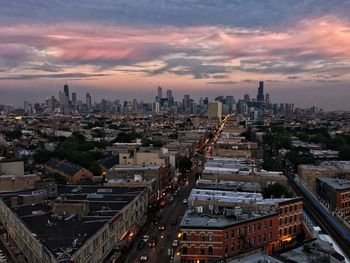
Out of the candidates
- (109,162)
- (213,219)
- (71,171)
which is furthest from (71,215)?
(109,162)

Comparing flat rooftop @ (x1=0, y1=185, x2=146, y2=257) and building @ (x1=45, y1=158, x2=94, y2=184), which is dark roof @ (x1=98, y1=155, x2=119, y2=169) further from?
flat rooftop @ (x1=0, y1=185, x2=146, y2=257)

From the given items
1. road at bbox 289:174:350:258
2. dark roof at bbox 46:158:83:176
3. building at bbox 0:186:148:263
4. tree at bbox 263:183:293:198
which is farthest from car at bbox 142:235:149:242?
dark roof at bbox 46:158:83:176

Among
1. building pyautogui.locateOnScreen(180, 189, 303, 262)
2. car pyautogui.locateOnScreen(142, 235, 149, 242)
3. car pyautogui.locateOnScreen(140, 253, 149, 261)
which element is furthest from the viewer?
car pyautogui.locateOnScreen(142, 235, 149, 242)

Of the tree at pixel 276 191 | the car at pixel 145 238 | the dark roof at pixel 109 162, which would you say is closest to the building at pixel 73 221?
the car at pixel 145 238

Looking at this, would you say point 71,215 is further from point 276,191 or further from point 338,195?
point 338,195

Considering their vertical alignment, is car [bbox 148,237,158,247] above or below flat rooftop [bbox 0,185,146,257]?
below

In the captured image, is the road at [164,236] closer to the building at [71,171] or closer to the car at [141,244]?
the car at [141,244]
